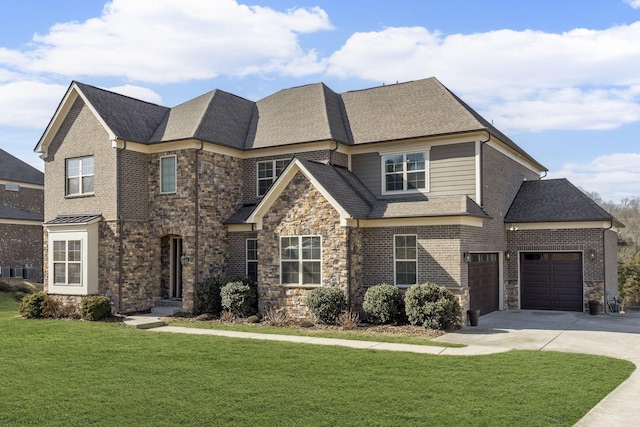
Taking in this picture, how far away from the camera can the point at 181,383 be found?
1016 centimetres

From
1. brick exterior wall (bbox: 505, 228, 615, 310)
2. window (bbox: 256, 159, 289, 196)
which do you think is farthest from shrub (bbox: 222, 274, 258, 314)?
brick exterior wall (bbox: 505, 228, 615, 310)

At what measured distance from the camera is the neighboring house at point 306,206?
60.2 feet

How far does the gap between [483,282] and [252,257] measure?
28.2ft

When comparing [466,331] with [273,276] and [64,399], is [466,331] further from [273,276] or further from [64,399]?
[64,399]

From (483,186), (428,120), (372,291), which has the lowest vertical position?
(372,291)

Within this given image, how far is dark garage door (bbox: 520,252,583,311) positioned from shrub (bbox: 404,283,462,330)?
6.55 meters

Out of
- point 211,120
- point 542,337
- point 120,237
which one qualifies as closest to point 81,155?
point 120,237

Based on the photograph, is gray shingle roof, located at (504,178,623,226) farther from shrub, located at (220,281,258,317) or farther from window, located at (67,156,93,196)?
window, located at (67,156,93,196)

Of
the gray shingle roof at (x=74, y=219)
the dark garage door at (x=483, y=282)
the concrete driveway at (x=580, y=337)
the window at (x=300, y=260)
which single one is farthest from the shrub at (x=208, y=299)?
the dark garage door at (x=483, y=282)

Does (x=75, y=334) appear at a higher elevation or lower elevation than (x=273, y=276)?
lower

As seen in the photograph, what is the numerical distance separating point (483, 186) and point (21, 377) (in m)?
15.0

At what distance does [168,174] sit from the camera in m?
21.3

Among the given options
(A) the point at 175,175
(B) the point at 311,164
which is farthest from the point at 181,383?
(A) the point at 175,175

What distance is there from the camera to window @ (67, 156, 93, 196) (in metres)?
21.3
